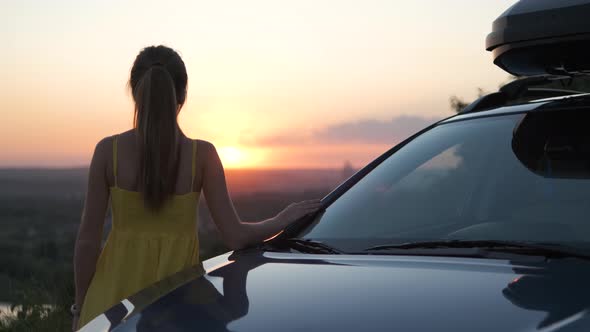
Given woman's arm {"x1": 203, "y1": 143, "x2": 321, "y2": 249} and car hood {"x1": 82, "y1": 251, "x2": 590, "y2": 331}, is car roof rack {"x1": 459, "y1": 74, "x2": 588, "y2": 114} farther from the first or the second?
car hood {"x1": 82, "y1": 251, "x2": 590, "y2": 331}

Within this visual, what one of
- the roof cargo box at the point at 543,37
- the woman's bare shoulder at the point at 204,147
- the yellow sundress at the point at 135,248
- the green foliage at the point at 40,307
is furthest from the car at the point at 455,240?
the green foliage at the point at 40,307

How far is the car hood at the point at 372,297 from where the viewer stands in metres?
2.13

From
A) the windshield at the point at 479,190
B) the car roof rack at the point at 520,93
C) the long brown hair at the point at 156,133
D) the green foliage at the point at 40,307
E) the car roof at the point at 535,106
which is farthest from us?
the green foliage at the point at 40,307

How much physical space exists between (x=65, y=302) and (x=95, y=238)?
3890 millimetres

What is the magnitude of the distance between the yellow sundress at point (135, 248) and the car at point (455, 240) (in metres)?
0.25

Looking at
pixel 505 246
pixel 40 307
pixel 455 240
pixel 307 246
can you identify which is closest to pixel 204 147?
pixel 307 246

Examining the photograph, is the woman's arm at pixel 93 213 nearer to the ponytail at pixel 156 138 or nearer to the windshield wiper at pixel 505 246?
the ponytail at pixel 156 138

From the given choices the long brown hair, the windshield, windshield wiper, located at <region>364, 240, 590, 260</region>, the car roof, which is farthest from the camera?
the car roof

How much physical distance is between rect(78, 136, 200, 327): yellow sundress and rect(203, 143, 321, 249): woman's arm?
80 millimetres

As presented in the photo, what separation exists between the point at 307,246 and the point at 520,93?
1290 millimetres

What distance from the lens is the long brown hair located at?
319 cm

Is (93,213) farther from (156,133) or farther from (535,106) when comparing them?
(535,106)

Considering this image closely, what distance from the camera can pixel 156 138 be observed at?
10.5 feet

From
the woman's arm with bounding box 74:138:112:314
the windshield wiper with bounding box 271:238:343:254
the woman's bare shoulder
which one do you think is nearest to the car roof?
the windshield wiper with bounding box 271:238:343:254
